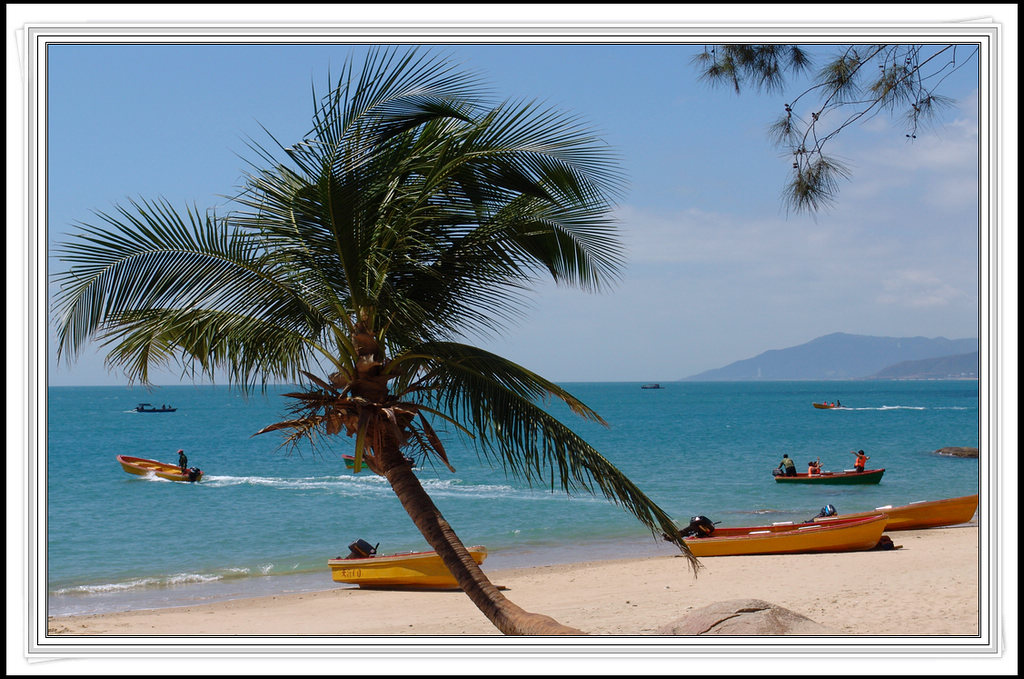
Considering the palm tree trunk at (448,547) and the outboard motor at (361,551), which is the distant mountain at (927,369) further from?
the palm tree trunk at (448,547)

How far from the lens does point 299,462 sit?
3900 centimetres

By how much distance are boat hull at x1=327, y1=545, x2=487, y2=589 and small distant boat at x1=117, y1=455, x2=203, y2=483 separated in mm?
19080

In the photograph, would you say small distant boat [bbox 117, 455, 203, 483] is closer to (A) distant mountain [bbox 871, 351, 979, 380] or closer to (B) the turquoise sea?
(B) the turquoise sea

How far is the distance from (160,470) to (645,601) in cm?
2590

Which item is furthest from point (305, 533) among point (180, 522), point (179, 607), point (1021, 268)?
point (1021, 268)

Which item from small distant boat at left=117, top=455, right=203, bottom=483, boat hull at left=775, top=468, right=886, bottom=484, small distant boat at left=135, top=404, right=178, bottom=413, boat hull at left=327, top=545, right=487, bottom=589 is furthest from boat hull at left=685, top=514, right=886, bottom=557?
small distant boat at left=135, top=404, right=178, bottom=413

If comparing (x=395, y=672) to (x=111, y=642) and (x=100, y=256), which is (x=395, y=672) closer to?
(x=111, y=642)

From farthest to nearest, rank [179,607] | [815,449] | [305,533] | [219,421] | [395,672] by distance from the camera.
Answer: [219,421] → [815,449] → [305,533] → [179,607] → [395,672]

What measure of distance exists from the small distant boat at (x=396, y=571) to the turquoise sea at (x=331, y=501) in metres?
1.29

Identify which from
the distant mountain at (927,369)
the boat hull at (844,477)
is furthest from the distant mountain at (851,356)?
the boat hull at (844,477)

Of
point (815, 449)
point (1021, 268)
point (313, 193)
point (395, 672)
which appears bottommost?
point (815, 449)

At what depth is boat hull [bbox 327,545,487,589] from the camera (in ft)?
41.3

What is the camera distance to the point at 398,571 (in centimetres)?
1277

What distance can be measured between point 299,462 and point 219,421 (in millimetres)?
25648
